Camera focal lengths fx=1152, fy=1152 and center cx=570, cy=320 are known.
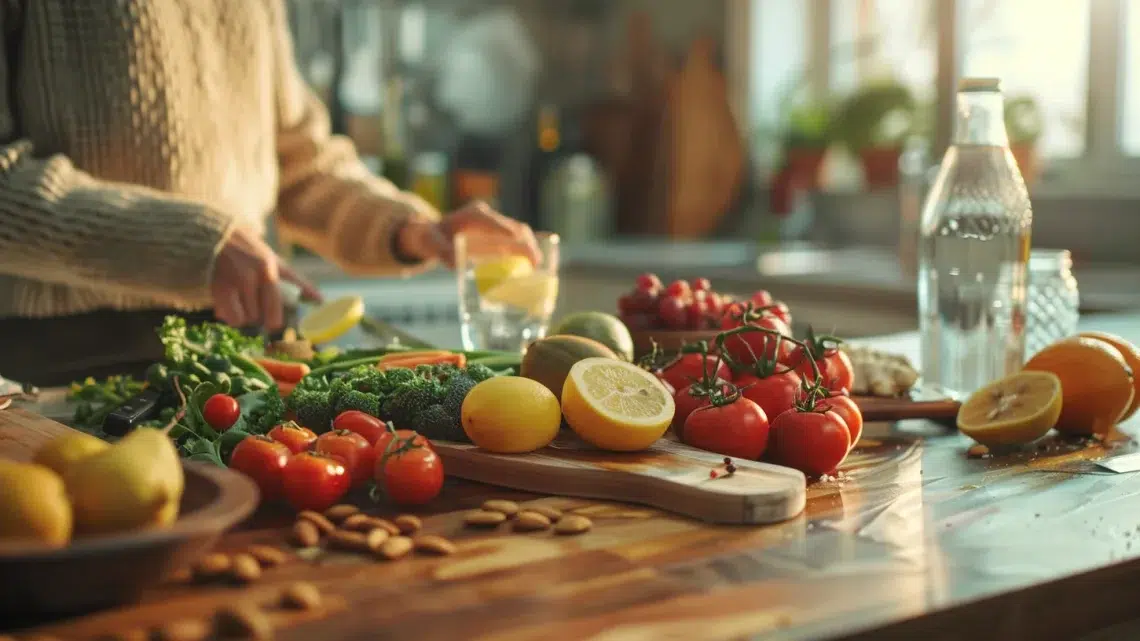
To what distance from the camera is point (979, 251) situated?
1.44m

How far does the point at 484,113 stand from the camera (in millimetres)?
4746

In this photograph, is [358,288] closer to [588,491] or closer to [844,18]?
[844,18]

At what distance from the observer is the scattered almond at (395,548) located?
84 cm

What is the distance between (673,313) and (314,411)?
505 millimetres

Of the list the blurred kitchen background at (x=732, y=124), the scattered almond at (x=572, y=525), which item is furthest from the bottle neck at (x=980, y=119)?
the blurred kitchen background at (x=732, y=124)

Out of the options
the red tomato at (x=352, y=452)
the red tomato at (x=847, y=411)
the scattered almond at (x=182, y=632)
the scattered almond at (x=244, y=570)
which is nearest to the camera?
the scattered almond at (x=182, y=632)

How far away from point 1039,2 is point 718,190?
1341 mm

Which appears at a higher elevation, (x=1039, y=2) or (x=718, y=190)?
(x=1039, y=2)

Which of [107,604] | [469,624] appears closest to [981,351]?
[469,624]

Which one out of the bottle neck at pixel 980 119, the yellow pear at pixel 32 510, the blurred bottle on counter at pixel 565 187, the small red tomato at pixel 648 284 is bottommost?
the blurred bottle on counter at pixel 565 187

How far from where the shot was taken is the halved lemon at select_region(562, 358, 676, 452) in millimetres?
1081

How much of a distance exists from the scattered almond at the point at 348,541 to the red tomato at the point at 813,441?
0.42 m

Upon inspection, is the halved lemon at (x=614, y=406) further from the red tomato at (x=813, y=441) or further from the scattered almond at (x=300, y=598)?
the scattered almond at (x=300, y=598)

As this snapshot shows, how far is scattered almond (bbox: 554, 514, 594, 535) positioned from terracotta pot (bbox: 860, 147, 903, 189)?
125 inches
